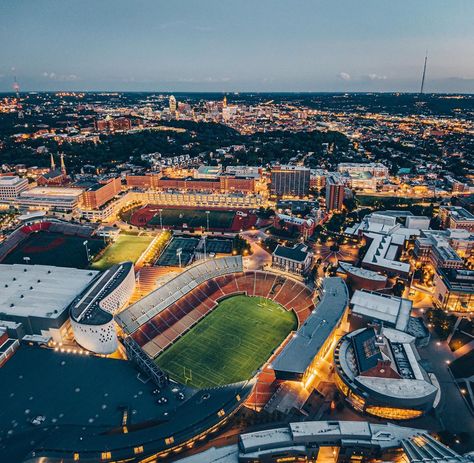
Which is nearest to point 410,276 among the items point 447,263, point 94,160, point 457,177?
point 447,263

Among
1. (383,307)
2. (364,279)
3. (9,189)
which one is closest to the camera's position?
(383,307)

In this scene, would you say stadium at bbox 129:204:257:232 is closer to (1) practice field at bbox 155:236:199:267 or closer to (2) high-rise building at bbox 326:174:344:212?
(1) practice field at bbox 155:236:199:267

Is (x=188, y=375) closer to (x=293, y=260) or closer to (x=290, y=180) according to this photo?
(x=293, y=260)

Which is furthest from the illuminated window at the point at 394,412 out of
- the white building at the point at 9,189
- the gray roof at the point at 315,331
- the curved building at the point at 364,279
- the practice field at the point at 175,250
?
the white building at the point at 9,189

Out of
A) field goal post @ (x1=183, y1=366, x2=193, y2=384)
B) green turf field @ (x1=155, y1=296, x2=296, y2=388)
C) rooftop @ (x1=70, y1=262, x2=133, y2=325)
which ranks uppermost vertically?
rooftop @ (x1=70, y1=262, x2=133, y2=325)

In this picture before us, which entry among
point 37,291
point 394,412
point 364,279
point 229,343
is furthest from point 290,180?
point 394,412

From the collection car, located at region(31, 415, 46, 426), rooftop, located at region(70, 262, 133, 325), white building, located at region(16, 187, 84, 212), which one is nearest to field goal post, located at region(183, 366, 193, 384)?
rooftop, located at region(70, 262, 133, 325)

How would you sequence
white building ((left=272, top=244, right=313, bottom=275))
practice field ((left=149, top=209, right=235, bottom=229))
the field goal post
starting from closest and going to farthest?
1. the field goal post
2. white building ((left=272, top=244, right=313, bottom=275))
3. practice field ((left=149, top=209, right=235, bottom=229))
